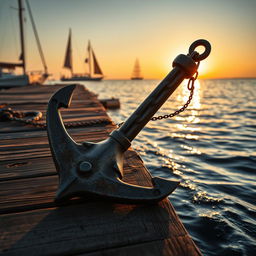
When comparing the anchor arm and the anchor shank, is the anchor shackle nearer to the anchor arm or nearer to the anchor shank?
the anchor shank

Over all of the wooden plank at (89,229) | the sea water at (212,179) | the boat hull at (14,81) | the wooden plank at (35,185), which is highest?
the boat hull at (14,81)

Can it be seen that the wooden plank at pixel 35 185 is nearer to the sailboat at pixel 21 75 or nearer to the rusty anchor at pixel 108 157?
the rusty anchor at pixel 108 157

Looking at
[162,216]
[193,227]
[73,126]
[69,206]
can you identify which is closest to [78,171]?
[69,206]

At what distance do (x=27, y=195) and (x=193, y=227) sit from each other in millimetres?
1660

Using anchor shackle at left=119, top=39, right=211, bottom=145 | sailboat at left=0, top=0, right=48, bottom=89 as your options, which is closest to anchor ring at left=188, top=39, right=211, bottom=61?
anchor shackle at left=119, top=39, right=211, bottom=145

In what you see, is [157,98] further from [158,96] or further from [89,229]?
[89,229]

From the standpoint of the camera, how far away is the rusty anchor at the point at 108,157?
1.07 meters

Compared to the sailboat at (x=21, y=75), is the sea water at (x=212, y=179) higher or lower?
lower

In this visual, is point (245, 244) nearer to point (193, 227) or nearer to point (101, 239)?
point (193, 227)

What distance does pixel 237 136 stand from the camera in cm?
582

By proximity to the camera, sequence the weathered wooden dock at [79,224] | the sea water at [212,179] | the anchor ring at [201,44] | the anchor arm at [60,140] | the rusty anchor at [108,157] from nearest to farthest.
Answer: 1. the weathered wooden dock at [79,224]
2. the rusty anchor at [108,157]
3. the anchor arm at [60,140]
4. the anchor ring at [201,44]
5. the sea water at [212,179]

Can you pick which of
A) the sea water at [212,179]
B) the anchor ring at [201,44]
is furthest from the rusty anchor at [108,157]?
the sea water at [212,179]

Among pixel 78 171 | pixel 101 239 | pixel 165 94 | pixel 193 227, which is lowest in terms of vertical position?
pixel 193 227

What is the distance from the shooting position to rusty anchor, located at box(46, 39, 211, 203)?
42.3 inches
